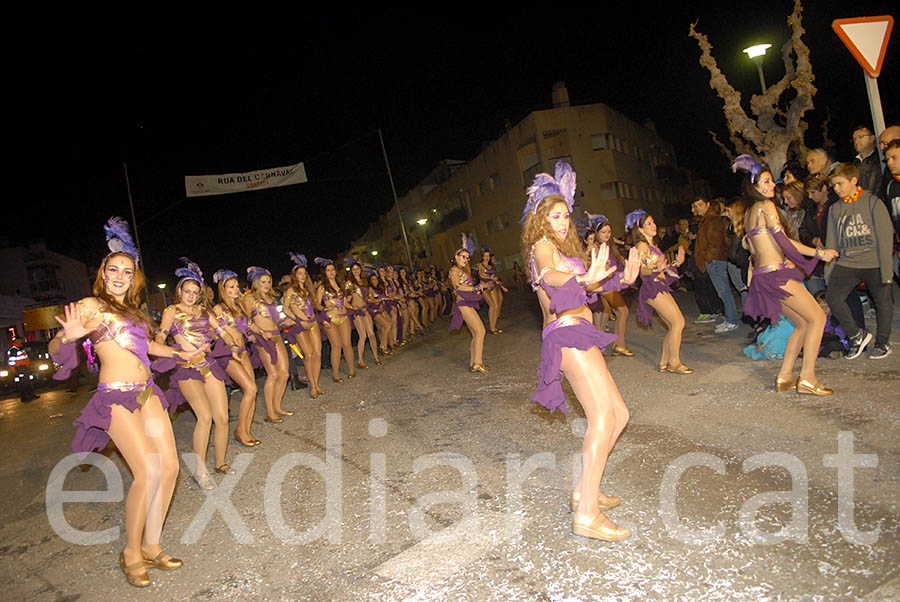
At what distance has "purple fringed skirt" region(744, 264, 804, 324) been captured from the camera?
5094 millimetres

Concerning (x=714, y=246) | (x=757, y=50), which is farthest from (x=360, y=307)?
(x=757, y=50)

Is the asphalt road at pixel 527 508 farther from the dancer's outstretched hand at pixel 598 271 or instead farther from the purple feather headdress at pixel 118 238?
the purple feather headdress at pixel 118 238

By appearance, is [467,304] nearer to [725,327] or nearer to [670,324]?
A: [670,324]

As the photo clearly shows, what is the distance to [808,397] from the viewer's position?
16.0 feet

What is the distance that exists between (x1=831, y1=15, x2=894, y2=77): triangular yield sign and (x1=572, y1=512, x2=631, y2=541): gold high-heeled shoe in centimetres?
519

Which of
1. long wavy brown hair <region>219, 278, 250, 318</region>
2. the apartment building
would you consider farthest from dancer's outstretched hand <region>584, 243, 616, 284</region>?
the apartment building

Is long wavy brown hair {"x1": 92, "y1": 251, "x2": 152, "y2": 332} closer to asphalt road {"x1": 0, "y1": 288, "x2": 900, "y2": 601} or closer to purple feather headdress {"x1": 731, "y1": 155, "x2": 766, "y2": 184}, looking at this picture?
asphalt road {"x1": 0, "y1": 288, "x2": 900, "y2": 601}

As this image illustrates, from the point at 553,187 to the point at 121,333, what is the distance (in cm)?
289

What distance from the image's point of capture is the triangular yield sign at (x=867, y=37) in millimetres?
5559

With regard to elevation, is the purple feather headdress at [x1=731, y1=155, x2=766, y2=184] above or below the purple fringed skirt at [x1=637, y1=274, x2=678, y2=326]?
above

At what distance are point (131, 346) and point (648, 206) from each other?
41436 mm

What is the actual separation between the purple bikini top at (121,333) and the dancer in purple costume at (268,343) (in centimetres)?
339

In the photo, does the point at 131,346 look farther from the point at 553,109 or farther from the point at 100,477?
the point at 553,109

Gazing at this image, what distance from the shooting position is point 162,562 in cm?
359
